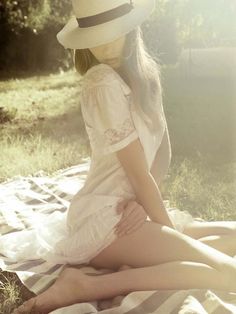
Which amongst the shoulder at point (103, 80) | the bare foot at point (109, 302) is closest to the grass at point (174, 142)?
the bare foot at point (109, 302)

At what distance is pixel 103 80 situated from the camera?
8.73ft

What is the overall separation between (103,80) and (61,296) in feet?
3.38

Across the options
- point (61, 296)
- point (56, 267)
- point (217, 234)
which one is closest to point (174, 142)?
point (217, 234)

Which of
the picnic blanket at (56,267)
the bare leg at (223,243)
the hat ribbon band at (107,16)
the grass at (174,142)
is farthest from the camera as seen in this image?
the grass at (174,142)

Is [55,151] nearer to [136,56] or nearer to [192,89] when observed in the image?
[136,56]

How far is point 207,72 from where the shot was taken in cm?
978

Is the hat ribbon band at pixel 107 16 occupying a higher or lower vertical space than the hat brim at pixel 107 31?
higher

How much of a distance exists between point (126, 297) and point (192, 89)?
20.7 feet

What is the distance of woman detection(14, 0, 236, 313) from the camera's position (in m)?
2.64

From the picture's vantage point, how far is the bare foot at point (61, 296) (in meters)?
2.65

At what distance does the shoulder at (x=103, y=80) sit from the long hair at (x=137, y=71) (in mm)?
68

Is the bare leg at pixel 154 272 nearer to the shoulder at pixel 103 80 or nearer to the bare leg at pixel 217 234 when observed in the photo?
the bare leg at pixel 217 234

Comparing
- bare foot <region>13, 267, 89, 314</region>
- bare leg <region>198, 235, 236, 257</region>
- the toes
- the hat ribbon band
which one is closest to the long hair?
the hat ribbon band

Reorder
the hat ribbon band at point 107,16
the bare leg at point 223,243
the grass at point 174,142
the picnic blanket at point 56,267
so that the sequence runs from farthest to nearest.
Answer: the grass at point 174,142, the bare leg at point 223,243, the hat ribbon band at point 107,16, the picnic blanket at point 56,267
